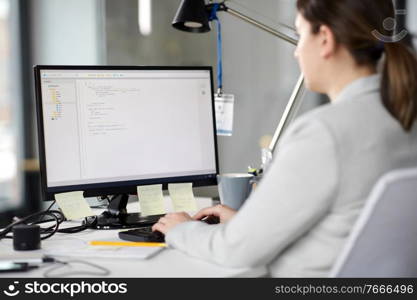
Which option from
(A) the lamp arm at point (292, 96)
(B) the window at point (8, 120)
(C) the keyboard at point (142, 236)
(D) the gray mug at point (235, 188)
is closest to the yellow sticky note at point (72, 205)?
(C) the keyboard at point (142, 236)

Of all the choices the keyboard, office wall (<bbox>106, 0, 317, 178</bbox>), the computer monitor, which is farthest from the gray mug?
office wall (<bbox>106, 0, 317, 178</bbox>)

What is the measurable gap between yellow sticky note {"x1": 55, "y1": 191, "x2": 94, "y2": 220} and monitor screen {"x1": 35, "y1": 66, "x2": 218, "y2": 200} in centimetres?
2

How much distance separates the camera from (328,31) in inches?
42.0

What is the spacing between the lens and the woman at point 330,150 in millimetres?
958

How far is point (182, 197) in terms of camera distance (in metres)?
1.63

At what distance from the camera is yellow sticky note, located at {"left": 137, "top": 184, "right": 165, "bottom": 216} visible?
5.11 ft

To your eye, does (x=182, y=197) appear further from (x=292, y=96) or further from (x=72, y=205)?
(x=292, y=96)

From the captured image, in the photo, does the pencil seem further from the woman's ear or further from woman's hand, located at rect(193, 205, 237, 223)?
the woman's ear

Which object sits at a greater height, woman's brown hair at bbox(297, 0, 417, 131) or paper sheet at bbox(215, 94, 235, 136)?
woman's brown hair at bbox(297, 0, 417, 131)

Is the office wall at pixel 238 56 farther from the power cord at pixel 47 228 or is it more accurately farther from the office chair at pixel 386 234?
the office chair at pixel 386 234

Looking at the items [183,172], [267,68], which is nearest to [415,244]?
[183,172]

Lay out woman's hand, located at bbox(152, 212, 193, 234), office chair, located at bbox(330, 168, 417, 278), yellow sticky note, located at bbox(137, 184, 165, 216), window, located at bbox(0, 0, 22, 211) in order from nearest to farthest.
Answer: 1. office chair, located at bbox(330, 168, 417, 278)
2. woman's hand, located at bbox(152, 212, 193, 234)
3. yellow sticky note, located at bbox(137, 184, 165, 216)
4. window, located at bbox(0, 0, 22, 211)

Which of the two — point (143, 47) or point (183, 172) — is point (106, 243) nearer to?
point (183, 172)

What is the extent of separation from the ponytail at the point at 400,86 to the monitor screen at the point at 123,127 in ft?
2.27
